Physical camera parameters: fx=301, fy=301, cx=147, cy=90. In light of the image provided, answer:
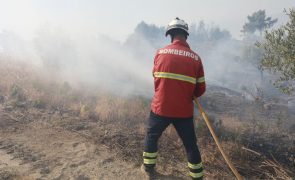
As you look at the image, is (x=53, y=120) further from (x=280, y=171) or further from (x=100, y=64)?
(x=100, y=64)

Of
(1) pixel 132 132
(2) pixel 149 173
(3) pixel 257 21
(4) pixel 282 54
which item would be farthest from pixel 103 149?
(3) pixel 257 21

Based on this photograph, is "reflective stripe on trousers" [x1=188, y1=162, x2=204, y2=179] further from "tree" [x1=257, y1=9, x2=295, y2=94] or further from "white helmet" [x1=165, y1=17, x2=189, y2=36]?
"tree" [x1=257, y1=9, x2=295, y2=94]

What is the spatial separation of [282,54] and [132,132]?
3615mm

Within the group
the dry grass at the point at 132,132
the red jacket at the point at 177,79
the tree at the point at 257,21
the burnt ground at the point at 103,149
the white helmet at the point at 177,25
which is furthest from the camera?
the tree at the point at 257,21

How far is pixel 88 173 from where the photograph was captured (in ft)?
15.4

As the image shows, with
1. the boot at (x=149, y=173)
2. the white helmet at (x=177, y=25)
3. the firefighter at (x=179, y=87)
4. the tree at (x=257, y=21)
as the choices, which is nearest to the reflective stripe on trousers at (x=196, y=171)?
the firefighter at (x=179, y=87)

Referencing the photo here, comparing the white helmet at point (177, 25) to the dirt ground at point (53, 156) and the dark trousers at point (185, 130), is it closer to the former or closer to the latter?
the dark trousers at point (185, 130)

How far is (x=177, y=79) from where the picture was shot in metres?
4.09

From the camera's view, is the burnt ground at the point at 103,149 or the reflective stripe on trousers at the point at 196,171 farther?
the burnt ground at the point at 103,149

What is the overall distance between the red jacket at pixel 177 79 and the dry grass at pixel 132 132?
4.11 ft

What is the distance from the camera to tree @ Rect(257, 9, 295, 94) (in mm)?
6250

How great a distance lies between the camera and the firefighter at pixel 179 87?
409 cm

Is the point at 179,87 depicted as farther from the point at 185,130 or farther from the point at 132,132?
the point at 132,132

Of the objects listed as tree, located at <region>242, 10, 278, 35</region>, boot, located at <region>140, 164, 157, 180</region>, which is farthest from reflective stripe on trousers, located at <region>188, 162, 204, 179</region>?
tree, located at <region>242, 10, 278, 35</region>
